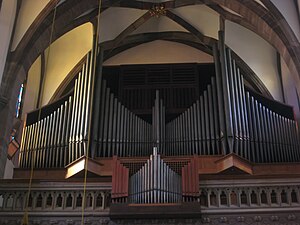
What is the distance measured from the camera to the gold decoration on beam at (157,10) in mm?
14938

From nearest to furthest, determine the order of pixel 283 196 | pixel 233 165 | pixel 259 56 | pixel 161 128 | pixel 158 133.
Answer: pixel 283 196 < pixel 233 165 < pixel 158 133 < pixel 161 128 < pixel 259 56

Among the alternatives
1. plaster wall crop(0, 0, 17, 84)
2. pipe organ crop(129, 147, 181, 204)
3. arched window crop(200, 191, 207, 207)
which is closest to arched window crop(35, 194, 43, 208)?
pipe organ crop(129, 147, 181, 204)

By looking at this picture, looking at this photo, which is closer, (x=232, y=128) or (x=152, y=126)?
(x=232, y=128)

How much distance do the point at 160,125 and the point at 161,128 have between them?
10cm

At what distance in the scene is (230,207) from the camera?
34.8 feet

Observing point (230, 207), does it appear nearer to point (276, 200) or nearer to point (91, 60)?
point (276, 200)

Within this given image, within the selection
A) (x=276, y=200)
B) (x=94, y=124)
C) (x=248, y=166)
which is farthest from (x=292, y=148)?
(x=94, y=124)

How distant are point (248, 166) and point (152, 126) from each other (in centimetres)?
293

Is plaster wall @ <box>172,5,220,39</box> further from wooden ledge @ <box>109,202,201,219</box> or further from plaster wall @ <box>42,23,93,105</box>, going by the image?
wooden ledge @ <box>109,202,201,219</box>

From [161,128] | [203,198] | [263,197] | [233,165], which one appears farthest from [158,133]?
[263,197]

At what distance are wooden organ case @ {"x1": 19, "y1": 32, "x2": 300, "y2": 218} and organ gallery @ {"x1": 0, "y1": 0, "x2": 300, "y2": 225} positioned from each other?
30 mm

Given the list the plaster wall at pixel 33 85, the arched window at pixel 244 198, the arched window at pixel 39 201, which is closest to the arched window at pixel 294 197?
the arched window at pixel 244 198

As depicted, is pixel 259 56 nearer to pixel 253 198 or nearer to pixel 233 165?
pixel 233 165

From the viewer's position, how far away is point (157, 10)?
15.0 m
